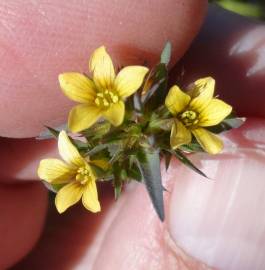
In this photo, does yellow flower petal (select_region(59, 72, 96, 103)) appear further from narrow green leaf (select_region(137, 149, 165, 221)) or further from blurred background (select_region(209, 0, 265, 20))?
blurred background (select_region(209, 0, 265, 20))

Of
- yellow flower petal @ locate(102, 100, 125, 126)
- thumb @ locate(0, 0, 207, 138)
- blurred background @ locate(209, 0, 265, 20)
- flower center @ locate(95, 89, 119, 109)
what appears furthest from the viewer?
blurred background @ locate(209, 0, 265, 20)

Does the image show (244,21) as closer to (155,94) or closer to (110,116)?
(155,94)

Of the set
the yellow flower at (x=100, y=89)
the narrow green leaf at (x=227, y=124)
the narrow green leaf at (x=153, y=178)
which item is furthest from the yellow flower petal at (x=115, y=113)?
the narrow green leaf at (x=227, y=124)

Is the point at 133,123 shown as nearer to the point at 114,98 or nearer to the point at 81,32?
the point at 114,98

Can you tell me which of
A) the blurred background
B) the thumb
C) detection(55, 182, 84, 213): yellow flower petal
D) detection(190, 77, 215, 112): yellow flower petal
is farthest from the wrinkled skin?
the blurred background

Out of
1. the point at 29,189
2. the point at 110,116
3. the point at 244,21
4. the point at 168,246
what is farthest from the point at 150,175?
the point at 29,189

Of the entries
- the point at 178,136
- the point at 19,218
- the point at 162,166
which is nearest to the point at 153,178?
the point at 178,136
